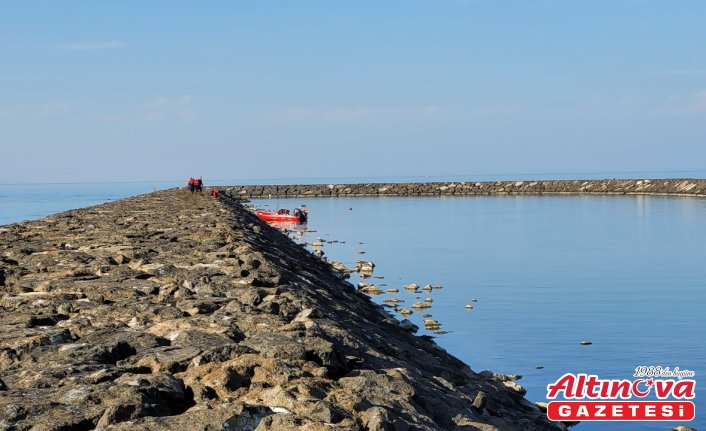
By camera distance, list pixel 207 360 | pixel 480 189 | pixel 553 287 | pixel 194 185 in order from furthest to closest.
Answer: pixel 480 189 → pixel 194 185 → pixel 553 287 → pixel 207 360

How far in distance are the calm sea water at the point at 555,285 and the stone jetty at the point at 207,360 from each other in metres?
3.16

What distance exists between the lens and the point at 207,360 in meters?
7.08

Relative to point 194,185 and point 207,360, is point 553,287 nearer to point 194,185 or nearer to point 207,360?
point 207,360

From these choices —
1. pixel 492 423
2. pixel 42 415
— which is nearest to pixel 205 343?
pixel 42 415

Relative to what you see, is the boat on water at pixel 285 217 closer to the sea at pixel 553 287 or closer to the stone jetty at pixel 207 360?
the sea at pixel 553 287

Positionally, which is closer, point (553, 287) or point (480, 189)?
point (553, 287)

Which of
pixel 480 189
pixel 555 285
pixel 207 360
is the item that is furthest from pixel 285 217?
pixel 480 189

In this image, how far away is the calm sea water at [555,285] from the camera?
15287mm

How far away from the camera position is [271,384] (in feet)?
21.2

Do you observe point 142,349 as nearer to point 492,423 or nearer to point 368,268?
point 492,423

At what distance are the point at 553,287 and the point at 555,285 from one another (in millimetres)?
484

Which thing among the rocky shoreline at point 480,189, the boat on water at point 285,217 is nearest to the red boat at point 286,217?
the boat on water at point 285,217

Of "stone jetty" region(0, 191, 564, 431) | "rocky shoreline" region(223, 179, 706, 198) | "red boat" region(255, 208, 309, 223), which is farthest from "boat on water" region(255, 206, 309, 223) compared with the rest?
"stone jetty" region(0, 191, 564, 431)

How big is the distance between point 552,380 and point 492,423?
5636 millimetres
